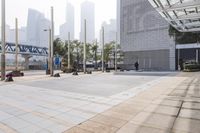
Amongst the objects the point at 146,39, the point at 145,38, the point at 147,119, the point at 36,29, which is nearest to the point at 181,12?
the point at 147,119

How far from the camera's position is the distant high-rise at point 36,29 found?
62.5m

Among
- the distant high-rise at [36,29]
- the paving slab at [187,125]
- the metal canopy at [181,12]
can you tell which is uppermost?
the distant high-rise at [36,29]

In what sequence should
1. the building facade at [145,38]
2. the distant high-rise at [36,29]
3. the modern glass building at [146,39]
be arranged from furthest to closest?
the distant high-rise at [36,29] < the building facade at [145,38] < the modern glass building at [146,39]

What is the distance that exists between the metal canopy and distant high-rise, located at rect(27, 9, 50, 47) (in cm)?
4833

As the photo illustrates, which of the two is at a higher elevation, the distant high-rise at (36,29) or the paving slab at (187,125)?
the distant high-rise at (36,29)

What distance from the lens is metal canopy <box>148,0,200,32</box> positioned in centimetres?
1289

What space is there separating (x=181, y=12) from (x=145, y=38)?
34160mm

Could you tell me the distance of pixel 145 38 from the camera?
4859 centimetres

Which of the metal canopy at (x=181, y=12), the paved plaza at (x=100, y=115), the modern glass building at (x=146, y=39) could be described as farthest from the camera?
the modern glass building at (x=146, y=39)

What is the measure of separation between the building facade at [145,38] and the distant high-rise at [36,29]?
22515 millimetres

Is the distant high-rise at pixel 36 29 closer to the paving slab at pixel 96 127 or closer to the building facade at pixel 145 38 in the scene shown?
the building facade at pixel 145 38

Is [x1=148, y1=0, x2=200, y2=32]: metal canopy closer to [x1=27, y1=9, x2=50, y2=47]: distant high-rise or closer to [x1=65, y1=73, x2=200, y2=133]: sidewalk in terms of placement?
[x1=65, y1=73, x2=200, y2=133]: sidewalk

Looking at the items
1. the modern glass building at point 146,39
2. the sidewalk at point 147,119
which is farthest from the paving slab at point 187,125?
the modern glass building at point 146,39

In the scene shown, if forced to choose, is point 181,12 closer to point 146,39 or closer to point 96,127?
point 96,127
